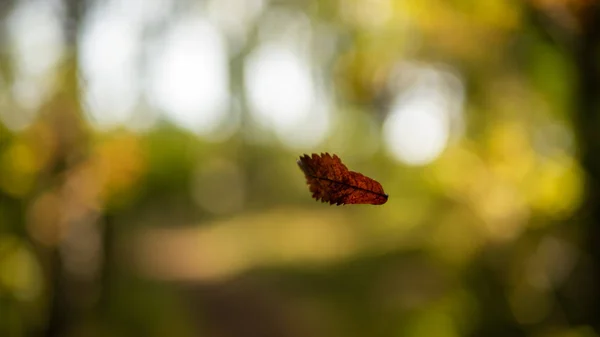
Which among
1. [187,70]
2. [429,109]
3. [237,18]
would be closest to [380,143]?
[429,109]

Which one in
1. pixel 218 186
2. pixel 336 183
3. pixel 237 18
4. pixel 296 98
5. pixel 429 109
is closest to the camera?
pixel 336 183

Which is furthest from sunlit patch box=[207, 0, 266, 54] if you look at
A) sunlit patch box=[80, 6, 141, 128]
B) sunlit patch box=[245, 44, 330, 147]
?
sunlit patch box=[245, 44, 330, 147]

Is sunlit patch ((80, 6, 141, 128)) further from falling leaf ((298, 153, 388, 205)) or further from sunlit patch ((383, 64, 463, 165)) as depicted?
falling leaf ((298, 153, 388, 205))

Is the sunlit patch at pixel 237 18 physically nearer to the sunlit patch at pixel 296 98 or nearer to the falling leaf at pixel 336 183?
the sunlit patch at pixel 296 98

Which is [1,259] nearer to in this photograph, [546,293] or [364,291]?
[546,293]

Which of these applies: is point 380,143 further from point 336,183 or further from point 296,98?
point 336,183

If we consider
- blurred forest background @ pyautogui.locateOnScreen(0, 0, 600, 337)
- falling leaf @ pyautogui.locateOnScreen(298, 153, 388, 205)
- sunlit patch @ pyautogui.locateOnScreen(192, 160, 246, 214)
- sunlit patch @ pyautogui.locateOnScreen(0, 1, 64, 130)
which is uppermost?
sunlit patch @ pyautogui.locateOnScreen(192, 160, 246, 214)
